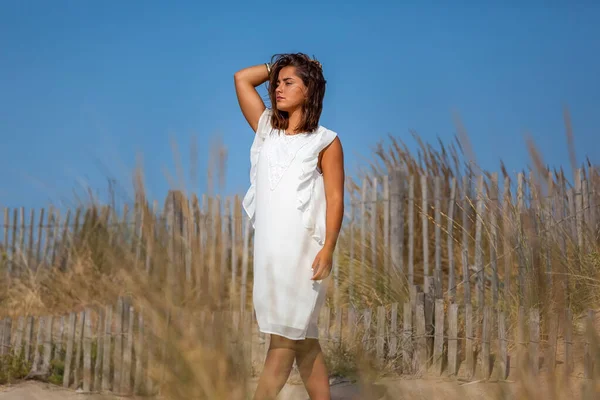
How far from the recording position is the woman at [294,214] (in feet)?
10.2

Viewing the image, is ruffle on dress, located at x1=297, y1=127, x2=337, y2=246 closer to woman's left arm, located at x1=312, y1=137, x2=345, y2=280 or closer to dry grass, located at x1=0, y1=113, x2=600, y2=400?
woman's left arm, located at x1=312, y1=137, x2=345, y2=280

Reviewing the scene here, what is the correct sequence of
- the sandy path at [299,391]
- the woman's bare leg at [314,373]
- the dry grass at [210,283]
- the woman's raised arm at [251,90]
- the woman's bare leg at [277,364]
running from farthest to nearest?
1. the sandy path at [299,391]
2. the woman's raised arm at [251,90]
3. the woman's bare leg at [314,373]
4. the woman's bare leg at [277,364]
5. the dry grass at [210,283]

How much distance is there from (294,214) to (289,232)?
0.28ft

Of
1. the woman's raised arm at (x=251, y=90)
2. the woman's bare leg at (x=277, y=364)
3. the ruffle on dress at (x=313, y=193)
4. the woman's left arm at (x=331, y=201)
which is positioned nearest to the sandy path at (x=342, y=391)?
the woman's bare leg at (x=277, y=364)

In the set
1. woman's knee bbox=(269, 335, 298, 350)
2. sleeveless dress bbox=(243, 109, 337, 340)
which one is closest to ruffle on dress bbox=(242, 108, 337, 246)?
sleeveless dress bbox=(243, 109, 337, 340)

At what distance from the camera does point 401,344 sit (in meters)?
5.10

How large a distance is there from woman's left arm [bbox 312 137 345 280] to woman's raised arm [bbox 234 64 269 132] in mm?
459

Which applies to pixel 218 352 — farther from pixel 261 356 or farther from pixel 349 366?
pixel 261 356

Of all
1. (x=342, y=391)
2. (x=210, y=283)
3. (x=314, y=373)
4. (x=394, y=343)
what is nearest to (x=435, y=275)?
(x=394, y=343)

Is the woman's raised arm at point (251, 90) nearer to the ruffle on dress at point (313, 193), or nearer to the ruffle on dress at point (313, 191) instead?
the ruffle on dress at point (313, 191)

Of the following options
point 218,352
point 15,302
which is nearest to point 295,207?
point 218,352

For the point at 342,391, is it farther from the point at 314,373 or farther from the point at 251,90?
the point at 251,90

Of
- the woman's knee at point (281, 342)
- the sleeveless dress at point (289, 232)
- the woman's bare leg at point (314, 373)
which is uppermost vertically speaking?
the sleeveless dress at point (289, 232)

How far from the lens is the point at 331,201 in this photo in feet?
10.5
